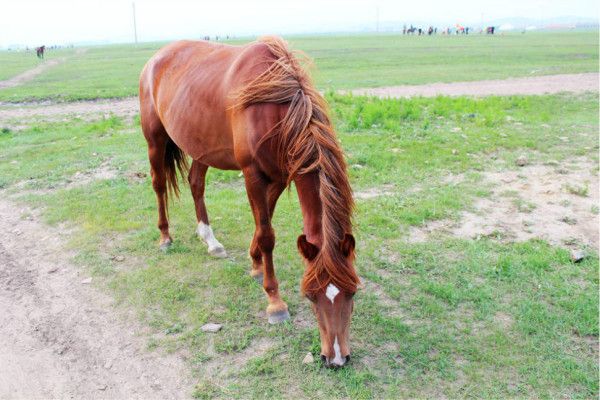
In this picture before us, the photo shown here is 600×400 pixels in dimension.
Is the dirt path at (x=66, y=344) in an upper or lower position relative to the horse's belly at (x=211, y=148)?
lower

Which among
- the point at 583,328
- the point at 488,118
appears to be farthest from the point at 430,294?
the point at 488,118

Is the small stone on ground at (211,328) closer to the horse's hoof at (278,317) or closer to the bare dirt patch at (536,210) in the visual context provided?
the horse's hoof at (278,317)

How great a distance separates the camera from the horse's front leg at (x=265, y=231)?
12.0 ft

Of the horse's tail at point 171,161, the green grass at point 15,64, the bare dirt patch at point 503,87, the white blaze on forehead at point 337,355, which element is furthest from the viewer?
the green grass at point 15,64

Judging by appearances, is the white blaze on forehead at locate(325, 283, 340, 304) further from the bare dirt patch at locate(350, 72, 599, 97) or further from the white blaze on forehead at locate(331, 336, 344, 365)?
the bare dirt patch at locate(350, 72, 599, 97)

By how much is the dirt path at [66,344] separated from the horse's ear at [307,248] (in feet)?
4.03

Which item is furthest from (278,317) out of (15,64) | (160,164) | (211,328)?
(15,64)

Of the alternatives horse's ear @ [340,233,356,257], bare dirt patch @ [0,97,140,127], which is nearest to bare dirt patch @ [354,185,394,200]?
horse's ear @ [340,233,356,257]

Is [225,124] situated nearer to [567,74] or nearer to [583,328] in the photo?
[583,328]

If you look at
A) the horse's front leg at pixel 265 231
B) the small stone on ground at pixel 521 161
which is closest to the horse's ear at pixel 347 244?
the horse's front leg at pixel 265 231

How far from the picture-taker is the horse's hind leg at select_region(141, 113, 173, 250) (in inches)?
204

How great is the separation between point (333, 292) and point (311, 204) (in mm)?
626

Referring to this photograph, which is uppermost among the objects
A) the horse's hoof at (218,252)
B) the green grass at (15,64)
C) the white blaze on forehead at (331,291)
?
the green grass at (15,64)

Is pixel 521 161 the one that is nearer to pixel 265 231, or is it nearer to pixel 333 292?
pixel 265 231
